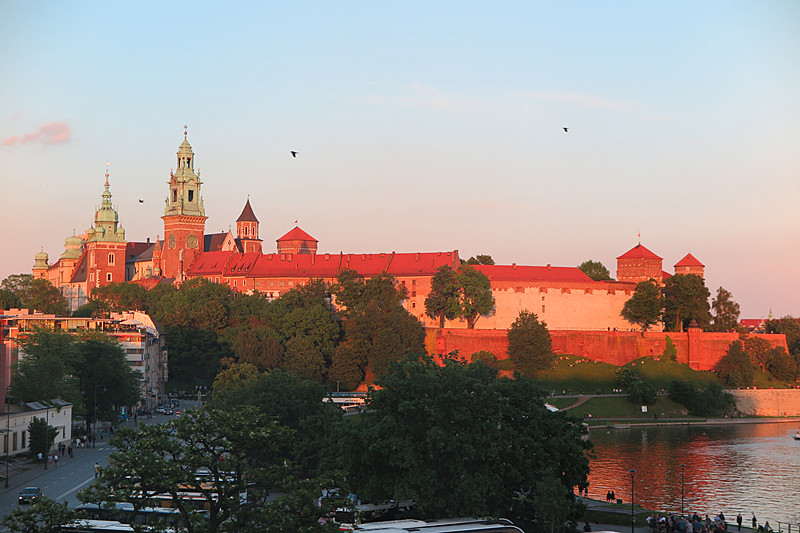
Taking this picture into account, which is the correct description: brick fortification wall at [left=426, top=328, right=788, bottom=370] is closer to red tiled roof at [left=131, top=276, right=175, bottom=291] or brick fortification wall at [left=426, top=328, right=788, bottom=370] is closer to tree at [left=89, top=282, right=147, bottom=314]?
tree at [left=89, top=282, right=147, bottom=314]

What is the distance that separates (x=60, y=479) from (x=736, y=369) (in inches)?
2711

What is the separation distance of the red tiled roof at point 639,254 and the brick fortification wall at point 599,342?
19.6 metres

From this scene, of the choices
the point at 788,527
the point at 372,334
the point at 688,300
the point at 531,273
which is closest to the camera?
the point at 788,527

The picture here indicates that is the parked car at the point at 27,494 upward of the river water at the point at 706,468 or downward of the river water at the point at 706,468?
upward

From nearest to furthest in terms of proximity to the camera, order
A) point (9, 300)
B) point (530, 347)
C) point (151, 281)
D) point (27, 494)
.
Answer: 1. point (27, 494)
2. point (530, 347)
3. point (9, 300)
4. point (151, 281)

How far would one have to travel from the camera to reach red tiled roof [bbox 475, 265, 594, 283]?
114412 millimetres

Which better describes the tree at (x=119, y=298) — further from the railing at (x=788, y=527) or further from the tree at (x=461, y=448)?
the tree at (x=461, y=448)

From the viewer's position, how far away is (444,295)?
10756 centimetres

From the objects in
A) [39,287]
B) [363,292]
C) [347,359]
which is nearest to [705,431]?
[347,359]

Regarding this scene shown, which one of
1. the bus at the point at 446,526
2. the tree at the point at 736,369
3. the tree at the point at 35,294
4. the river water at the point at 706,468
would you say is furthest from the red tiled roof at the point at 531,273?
the bus at the point at 446,526

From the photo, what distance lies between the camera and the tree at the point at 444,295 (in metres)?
106

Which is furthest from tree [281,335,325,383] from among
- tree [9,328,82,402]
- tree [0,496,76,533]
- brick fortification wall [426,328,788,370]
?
tree [0,496,76,533]

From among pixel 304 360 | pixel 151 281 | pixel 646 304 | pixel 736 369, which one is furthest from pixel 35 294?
pixel 736 369

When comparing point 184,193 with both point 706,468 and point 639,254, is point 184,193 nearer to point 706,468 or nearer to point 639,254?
point 639,254
